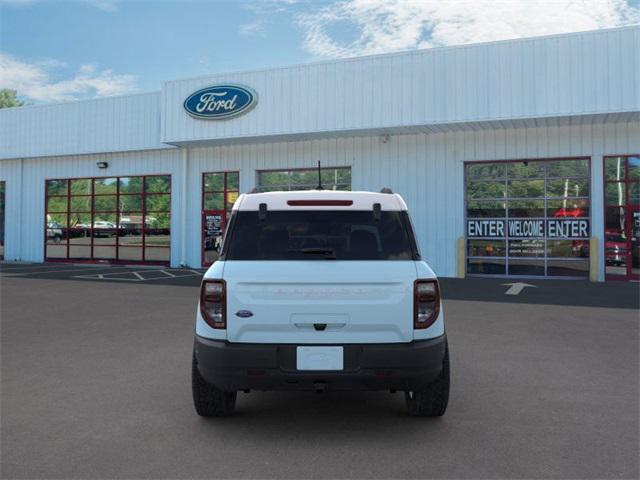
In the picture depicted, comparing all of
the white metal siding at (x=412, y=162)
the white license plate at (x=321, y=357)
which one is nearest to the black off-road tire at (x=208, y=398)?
the white license plate at (x=321, y=357)

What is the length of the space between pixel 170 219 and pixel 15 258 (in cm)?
856

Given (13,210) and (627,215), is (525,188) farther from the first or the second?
(13,210)

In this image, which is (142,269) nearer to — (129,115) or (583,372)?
(129,115)

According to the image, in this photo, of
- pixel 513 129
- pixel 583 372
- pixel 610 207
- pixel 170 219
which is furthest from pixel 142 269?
pixel 583 372

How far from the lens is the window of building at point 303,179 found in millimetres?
19094

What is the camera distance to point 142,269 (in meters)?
20.5

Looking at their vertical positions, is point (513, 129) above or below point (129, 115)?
below

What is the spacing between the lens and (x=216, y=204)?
2075 cm

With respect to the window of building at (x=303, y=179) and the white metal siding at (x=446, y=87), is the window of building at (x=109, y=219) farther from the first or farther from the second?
the window of building at (x=303, y=179)

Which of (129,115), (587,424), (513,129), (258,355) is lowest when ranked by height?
(587,424)

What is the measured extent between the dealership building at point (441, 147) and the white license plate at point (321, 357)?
11721mm

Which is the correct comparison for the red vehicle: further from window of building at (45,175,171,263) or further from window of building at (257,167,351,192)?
window of building at (45,175,171,263)

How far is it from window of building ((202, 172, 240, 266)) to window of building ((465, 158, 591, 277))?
8393mm

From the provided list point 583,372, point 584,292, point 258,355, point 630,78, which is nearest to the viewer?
point 258,355
